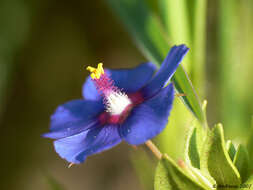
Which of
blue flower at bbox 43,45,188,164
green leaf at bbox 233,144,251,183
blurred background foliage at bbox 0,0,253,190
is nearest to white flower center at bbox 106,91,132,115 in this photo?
blue flower at bbox 43,45,188,164

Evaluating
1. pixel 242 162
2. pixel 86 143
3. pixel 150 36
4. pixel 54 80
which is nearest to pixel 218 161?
pixel 242 162

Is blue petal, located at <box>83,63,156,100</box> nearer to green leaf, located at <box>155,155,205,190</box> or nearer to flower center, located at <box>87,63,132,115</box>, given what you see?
flower center, located at <box>87,63,132,115</box>

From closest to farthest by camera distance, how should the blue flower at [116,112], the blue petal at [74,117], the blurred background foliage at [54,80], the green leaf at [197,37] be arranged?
the blue flower at [116,112], the blue petal at [74,117], the green leaf at [197,37], the blurred background foliage at [54,80]

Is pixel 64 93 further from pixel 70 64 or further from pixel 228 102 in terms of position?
pixel 228 102

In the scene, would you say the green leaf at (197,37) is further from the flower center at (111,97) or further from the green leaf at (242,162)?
the green leaf at (242,162)

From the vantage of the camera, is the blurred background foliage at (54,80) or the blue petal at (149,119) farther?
the blurred background foliage at (54,80)

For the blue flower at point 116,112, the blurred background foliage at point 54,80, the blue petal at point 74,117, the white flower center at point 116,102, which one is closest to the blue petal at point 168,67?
the blue flower at point 116,112
